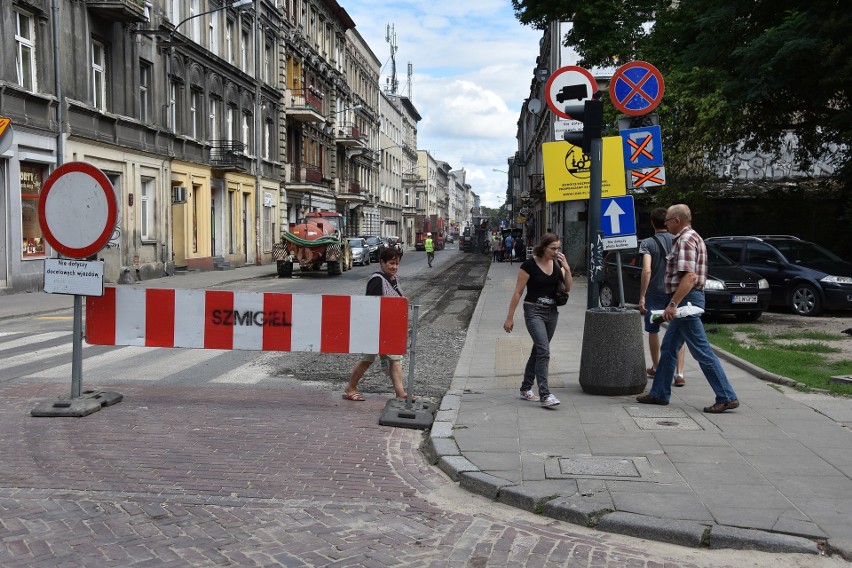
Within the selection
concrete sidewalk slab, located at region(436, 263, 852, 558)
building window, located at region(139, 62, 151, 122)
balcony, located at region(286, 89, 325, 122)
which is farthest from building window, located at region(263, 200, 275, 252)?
concrete sidewalk slab, located at region(436, 263, 852, 558)

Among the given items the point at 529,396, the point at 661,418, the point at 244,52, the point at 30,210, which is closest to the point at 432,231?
the point at 244,52

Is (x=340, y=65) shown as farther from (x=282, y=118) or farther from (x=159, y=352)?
(x=159, y=352)

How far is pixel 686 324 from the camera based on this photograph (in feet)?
23.2

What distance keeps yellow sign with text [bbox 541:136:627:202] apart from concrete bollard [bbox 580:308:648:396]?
1400 millimetres

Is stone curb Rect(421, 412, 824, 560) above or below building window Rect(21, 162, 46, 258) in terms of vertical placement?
below

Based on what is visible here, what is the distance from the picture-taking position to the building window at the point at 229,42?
36094mm

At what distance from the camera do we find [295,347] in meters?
7.31

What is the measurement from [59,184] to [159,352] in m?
4.48

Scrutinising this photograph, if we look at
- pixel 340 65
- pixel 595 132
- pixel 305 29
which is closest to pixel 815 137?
pixel 595 132

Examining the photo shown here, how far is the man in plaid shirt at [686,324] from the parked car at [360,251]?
114ft

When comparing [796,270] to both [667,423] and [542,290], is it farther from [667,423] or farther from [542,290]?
[667,423]

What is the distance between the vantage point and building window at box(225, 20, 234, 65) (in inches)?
1421

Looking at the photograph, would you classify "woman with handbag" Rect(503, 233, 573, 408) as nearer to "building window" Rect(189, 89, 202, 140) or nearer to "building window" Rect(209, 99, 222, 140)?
"building window" Rect(189, 89, 202, 140)

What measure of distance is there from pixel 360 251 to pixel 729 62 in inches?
A: 994
